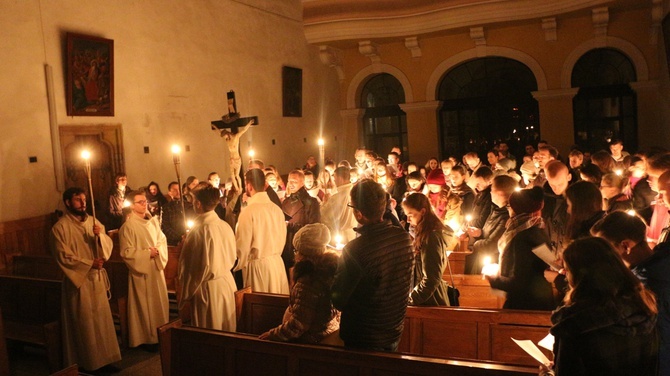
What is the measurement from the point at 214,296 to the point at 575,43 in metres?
13.8

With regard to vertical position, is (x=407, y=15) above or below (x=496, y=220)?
above

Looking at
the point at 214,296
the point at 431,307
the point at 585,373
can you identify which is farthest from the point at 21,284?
the point at 585,373

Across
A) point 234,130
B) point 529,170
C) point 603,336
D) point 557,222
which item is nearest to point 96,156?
point 234,130

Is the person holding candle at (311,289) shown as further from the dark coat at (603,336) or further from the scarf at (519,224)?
the dark coat at (603,336)

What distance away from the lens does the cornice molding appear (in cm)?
1423

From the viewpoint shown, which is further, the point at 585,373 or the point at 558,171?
the point at 558,171

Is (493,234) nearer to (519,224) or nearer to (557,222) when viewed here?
(557,222)

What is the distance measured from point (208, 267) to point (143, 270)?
146cm

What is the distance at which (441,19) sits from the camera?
1545 cm

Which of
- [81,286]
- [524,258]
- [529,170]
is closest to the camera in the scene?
[524,258]

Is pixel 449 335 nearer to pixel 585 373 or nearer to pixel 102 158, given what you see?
pixel 585 373

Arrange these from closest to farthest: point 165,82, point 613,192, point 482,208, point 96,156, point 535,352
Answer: point 535,352 < point 613,192 < point 482,208 < point 96,156 < point 165,82

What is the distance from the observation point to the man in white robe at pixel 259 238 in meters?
5.74

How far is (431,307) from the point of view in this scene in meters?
4.27
